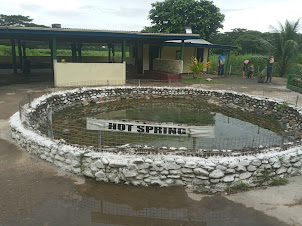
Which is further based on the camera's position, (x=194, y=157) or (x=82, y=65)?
(x=82, y=65)

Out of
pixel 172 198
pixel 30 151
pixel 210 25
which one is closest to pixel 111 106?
pixel 30 151

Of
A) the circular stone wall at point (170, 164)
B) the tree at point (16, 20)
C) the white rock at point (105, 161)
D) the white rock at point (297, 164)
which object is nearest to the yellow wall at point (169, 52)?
the circular stone wall at point (170, 164)

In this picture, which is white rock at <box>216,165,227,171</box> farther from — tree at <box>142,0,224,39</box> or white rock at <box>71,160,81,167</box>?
tree at <box>142,0,224,39</box>

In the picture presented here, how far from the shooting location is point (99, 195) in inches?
210

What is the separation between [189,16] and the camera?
32.1 m

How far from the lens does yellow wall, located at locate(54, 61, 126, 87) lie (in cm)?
1540

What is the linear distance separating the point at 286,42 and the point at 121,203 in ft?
62.0

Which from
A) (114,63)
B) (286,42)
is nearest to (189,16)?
(286,42)

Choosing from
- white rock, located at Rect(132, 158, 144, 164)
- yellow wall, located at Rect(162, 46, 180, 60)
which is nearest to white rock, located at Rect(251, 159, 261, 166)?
white rock, located at Rect(132, 158, 144, 164)

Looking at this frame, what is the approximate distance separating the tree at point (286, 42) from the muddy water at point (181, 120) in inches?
362

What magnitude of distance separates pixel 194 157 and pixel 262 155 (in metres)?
1.55

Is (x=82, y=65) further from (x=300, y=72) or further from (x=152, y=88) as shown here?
(x=300, y=72)

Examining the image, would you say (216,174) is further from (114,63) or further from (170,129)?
(114,63)

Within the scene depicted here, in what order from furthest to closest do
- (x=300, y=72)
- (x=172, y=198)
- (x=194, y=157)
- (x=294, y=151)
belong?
(x=300, y=72)
(x=294, y=151)
(x=194, y=157)
(x=172, y=198)
